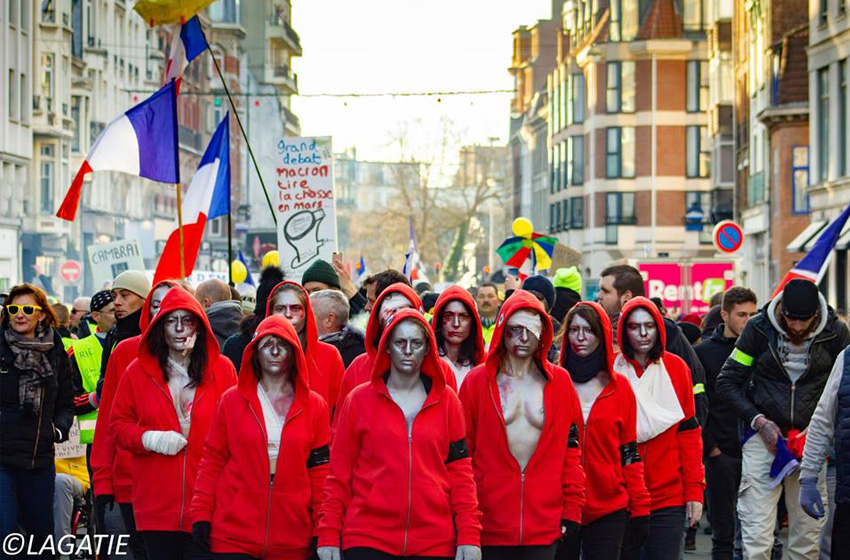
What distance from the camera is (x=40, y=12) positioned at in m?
50.6

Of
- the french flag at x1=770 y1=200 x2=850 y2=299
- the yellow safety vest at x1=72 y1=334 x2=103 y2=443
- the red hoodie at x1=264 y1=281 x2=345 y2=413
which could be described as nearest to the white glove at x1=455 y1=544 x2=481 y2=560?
the red hoodie at x1=264 y1=281 x2=345 y2=413

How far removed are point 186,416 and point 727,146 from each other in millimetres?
51003

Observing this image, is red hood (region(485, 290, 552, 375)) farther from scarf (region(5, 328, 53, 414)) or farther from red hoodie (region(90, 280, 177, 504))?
scarf (region(5, 328, 53, 414))

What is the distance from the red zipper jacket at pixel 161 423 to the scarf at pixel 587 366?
1.70 meters

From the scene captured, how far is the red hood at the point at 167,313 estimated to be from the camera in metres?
8.00

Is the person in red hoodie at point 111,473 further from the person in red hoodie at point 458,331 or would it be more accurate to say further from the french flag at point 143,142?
the french flag at point 143,142

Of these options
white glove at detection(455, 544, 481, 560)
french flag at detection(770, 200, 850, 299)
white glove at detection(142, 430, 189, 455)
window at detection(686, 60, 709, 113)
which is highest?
window at detection(686, 60, 709, 113)

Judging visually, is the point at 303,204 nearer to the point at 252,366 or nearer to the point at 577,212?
the point at 252,366

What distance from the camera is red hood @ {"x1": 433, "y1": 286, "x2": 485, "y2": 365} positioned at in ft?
26.9

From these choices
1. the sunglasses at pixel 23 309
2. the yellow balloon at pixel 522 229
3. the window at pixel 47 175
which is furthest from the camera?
the window at pixel 47 175

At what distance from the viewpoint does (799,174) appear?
1634 inches

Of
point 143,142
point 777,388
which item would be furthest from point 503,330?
point 143,142

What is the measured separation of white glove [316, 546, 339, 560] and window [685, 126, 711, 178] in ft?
207

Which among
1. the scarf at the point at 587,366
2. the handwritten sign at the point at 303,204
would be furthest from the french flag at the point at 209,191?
the scarf at the point at 587,366
